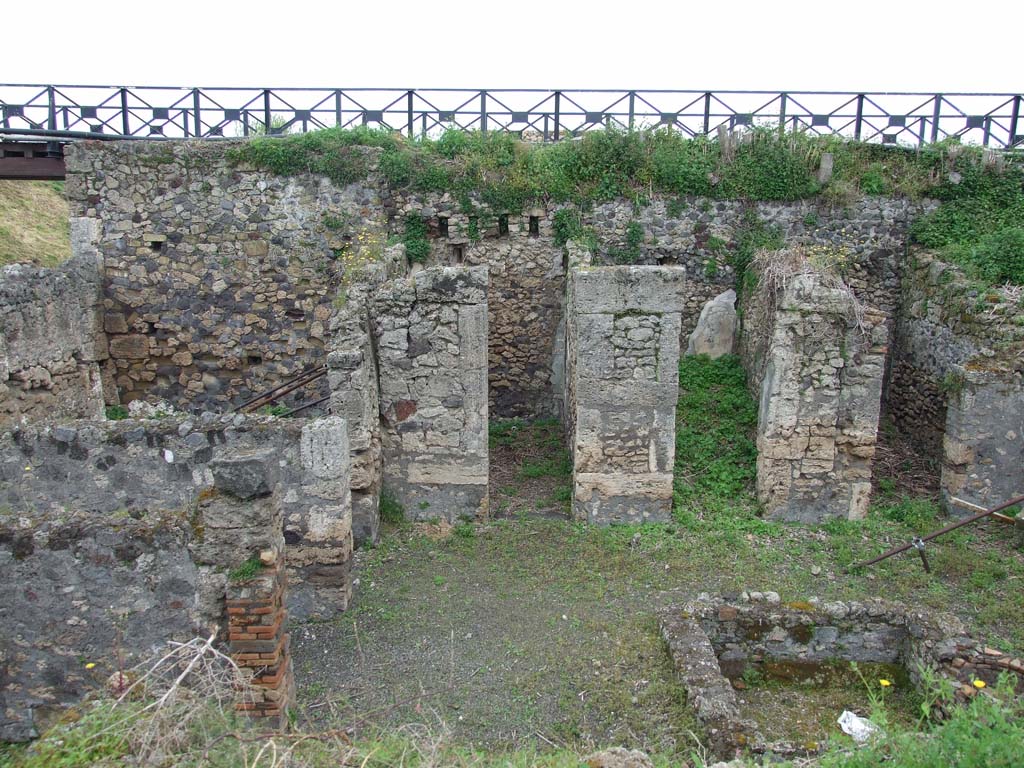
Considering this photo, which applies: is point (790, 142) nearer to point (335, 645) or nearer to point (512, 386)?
point (512, 386)

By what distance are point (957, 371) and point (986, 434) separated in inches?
33.0

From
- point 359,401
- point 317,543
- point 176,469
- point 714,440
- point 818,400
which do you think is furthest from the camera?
point 714,440

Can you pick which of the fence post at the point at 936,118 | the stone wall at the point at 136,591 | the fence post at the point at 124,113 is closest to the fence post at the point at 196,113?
the fence post at the point at 124,113

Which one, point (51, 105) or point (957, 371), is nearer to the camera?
point (957, 371)

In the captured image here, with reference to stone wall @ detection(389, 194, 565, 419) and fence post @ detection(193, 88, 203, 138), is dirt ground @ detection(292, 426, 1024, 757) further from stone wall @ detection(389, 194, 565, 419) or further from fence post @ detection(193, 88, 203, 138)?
fence post @ detection(193, 88, 203, 138)

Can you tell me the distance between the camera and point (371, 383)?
874 cm

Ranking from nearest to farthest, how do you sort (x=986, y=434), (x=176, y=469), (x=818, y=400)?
1. (x=176, y=469)
2. (x=818, y=400)
3. (x=986, y=434)

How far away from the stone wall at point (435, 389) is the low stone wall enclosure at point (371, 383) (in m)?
0.03

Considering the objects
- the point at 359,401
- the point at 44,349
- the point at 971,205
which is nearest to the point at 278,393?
the point at 44,349

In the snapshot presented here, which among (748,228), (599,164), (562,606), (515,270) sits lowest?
(562,606)

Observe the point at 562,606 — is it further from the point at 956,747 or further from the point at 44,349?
the point at 44,349

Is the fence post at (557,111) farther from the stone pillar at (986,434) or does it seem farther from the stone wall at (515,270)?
the stone pillar at (986,434)

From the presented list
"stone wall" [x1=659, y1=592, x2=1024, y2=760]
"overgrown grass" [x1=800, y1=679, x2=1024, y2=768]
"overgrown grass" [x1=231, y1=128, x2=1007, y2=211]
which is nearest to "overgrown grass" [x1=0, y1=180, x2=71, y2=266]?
"overgrown grass" [x1=231, y1=128, x2=1007, y2=211]

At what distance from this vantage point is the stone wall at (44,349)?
355 inches
